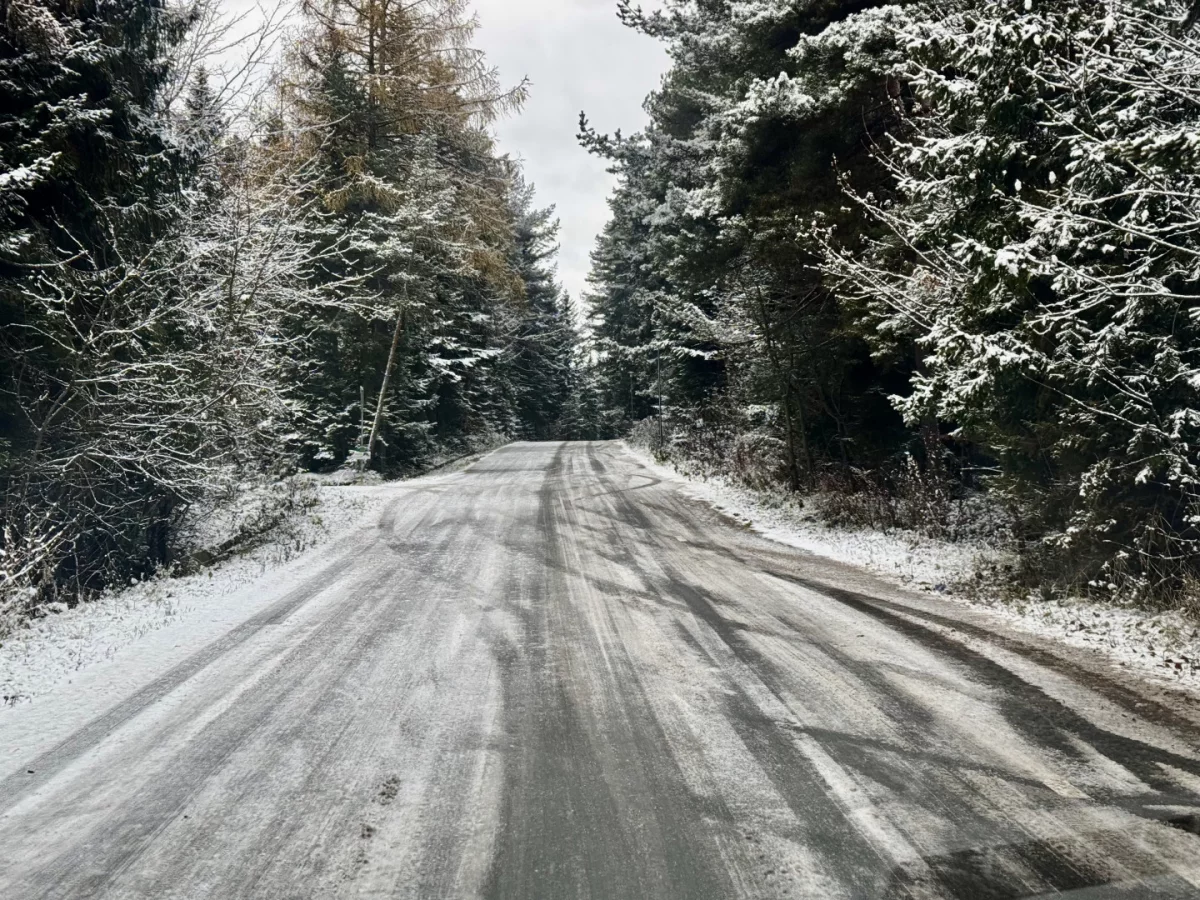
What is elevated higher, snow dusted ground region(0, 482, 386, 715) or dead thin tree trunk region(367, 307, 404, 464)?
dead thin tree trunk region(367, 307, 404, 464)

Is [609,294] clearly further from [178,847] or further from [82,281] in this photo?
[178,847]

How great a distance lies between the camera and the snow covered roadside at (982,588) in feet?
15.4

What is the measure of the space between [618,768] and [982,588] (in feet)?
16.2

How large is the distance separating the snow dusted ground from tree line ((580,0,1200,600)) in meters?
7.22

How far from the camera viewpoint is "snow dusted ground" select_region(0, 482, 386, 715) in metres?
4.63

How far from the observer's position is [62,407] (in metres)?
6.50

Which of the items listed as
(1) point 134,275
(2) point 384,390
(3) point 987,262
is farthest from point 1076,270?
(2) point 384,390

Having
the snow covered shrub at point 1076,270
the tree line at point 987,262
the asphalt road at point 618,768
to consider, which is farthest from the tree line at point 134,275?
the snow covered shrub at point 1076,270

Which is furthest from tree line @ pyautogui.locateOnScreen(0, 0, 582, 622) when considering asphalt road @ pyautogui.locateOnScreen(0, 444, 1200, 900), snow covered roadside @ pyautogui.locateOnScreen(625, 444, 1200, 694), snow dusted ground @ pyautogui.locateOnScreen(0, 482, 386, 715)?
snow covered roadside @ pyautogui.locateOnScreen(625, 444, 1200, 694)

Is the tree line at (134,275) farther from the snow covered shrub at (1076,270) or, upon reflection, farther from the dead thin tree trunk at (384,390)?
the snow covered shrub at (1076,270)

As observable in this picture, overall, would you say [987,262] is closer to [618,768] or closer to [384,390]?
[618,768]

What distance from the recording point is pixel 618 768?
3234 millimetres

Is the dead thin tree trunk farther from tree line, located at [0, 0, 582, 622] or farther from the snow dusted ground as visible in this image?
the snow dusted ground

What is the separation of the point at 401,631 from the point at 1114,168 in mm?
6711
